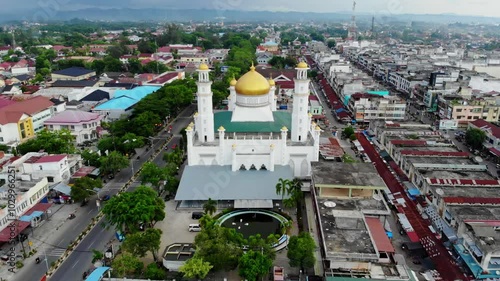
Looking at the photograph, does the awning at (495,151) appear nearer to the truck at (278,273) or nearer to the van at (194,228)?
the truck at (278,273)

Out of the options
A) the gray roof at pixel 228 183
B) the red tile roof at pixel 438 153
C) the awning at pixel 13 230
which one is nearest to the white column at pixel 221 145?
the gray roof at pixel 228 183

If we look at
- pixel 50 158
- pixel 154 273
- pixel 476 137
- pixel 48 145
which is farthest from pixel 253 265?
pixel 476 137

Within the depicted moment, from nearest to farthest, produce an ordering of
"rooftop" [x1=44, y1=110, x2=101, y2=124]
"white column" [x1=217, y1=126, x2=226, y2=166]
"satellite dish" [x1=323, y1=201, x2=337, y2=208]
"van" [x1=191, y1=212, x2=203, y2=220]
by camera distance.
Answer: "satellite dish" [x1=323, y1=201, x2=337, y2=208] < "van" [x1=191, y1=212, x2=203, y2=220] < "white column" [x1=217, y1=126, x2=226, y2=166] < "rooftop" [x1=44, y1=110, x2=101, y2=124]

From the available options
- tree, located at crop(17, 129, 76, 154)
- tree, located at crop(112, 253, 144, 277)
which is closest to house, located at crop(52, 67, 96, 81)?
tree, located at crop(17, 129, 76, 154)

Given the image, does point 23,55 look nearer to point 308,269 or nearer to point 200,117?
point 200,117

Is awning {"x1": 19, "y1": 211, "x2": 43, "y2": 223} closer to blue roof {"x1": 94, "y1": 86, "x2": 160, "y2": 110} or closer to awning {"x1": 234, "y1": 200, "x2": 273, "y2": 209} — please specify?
awning {"x1": 234, "y1": 200, "x2": 273, "y2": 209}

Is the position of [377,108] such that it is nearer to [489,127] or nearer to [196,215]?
[489,127]

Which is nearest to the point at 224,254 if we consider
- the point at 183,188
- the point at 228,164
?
the point at 183,188
